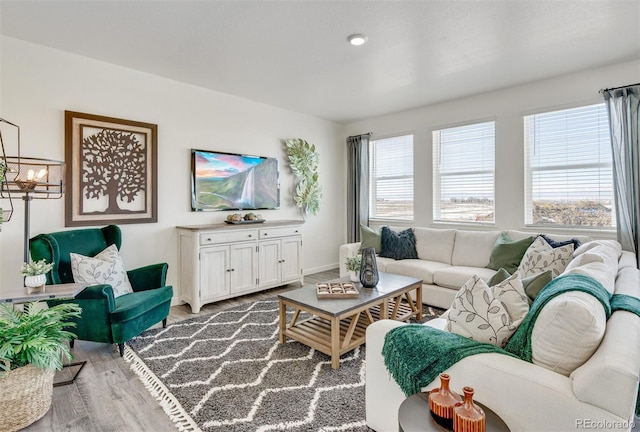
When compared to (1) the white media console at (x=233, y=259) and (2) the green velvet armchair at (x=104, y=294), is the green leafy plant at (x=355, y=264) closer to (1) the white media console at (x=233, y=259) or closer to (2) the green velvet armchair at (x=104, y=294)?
(1) the white media console at (x=233, y=259)

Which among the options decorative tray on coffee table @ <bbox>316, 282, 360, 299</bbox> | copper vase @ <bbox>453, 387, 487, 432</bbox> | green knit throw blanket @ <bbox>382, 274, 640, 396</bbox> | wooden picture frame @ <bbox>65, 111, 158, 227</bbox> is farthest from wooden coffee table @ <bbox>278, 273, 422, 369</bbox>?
wooden picture frame @ <bbox>65, 111, 158, 227</bbox>

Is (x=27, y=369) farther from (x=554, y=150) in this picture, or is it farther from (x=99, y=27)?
(x=554, y=150)

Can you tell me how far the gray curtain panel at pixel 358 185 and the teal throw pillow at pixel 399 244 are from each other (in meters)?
1.19

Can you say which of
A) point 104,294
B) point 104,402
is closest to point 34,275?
point 104,294

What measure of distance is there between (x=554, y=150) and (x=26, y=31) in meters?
5.45

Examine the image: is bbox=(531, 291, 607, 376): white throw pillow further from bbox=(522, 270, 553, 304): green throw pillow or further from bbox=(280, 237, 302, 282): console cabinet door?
bbox=(280, 237, 302, 282): console cabinet door

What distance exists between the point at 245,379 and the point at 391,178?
13.4ft

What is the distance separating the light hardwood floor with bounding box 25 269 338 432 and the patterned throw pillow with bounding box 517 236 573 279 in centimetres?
310

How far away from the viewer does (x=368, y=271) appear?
2938mm

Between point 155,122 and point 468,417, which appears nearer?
point 468,417

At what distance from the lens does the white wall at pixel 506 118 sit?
3.56 meters

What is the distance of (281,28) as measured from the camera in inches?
105

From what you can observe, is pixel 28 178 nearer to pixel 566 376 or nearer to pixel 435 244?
pixel 566 376

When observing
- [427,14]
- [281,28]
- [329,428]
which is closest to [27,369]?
[329,428]
